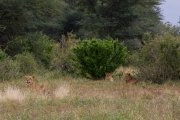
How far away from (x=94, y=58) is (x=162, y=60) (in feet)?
9.19

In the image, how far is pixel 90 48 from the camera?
1400 cm

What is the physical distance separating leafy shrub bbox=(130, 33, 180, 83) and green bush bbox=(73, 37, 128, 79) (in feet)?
5.15

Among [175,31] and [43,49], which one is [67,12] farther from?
[175,31]

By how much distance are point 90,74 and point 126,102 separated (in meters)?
6.77

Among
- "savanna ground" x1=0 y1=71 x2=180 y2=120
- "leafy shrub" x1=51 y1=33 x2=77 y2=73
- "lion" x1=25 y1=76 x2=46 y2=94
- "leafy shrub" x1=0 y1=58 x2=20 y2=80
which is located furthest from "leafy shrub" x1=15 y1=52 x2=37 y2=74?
"savanna ground" x1=0 y1=71 x2=180 y2=120

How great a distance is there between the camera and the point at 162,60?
12641mm

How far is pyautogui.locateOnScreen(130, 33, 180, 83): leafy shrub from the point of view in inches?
490

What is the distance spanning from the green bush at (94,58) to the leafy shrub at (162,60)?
5.15ft

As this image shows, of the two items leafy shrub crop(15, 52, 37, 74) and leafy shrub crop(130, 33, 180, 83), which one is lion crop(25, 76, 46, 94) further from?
leafy shrub crop(15, 52, 37, 74)

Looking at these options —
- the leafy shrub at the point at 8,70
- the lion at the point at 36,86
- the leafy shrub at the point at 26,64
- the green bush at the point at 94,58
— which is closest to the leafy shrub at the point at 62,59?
the leafy shrub at the point at 26,64

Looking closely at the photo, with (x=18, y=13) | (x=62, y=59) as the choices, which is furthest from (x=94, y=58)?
(x=18, y=13)

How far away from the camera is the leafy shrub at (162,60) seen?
12453mm

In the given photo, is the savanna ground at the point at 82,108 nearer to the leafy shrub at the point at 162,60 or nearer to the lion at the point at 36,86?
the lion at the point at 36,86

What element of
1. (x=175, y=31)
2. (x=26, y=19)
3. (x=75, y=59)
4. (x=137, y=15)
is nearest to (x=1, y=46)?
(x=26, y=19)
